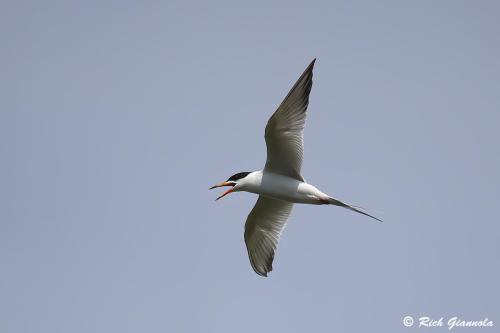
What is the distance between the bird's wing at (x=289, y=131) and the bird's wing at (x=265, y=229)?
4.17 ft

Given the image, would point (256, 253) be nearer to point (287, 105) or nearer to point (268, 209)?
point (268, 209)

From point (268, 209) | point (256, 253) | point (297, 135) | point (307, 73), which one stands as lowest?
point (256, 253)

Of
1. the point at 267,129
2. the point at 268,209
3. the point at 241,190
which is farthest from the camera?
the point at 268,209

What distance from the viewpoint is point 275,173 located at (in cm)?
1082

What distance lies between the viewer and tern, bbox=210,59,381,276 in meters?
10.1

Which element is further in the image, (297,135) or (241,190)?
(241,190)

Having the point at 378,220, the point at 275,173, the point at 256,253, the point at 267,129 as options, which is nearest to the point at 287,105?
the point at 267,129

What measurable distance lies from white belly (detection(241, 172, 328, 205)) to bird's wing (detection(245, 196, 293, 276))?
1.06 m

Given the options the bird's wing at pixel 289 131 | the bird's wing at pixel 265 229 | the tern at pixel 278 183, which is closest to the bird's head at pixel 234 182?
the tern at pixel 278 183

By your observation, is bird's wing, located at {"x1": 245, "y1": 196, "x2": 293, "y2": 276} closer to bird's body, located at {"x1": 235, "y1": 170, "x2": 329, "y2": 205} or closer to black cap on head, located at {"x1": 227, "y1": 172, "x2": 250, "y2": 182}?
black cap on head, located at {"x1": 227, "y1": 172, "x2": 250, "y2": 182}

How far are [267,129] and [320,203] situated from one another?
139cm

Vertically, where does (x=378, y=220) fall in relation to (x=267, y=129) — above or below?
below

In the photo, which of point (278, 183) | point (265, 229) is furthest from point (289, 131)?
point (265, 229)

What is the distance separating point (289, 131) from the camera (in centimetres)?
1028
